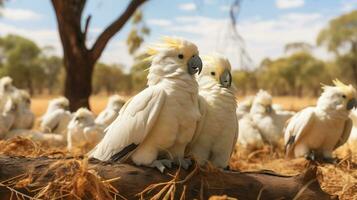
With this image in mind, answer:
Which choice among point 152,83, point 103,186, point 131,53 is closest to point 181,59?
point 152,83

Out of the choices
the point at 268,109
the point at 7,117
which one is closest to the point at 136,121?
the point at 7,117

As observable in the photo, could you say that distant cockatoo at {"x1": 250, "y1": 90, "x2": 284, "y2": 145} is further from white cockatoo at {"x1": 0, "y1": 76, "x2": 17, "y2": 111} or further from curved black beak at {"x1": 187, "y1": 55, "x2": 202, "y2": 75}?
curved black beak at {"x1": 187, "y1": 55, "x2": 202, "y2": 75}

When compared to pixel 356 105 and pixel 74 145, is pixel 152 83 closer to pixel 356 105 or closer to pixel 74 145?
pixel 356 105

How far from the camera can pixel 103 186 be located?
2611 mm

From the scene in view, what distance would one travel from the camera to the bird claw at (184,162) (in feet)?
9.41

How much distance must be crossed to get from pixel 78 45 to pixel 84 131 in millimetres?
3520

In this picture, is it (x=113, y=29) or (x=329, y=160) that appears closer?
(x=329, y=160)

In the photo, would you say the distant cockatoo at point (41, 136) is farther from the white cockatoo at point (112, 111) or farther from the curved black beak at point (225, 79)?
the curved black beak at point (225, 79)

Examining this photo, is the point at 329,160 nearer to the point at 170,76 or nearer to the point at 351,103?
the point at 351,103

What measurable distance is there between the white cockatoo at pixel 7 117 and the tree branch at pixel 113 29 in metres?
2.57

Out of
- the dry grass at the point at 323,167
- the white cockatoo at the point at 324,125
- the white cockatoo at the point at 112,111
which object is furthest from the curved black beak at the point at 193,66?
the white cockatoo at the point at 112,111

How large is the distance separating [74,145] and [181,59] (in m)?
3.46

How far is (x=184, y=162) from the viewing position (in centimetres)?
289

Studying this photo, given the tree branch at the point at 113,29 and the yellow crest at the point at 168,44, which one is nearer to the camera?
the yellow crest at the point at 168,44
